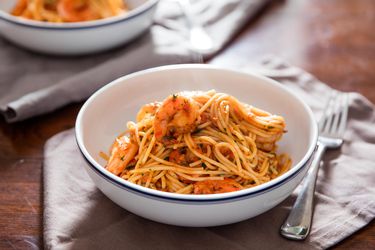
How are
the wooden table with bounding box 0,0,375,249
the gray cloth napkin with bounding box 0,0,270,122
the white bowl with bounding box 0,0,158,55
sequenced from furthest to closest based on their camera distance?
the white bowl with bounding box 0,0,158,55 < the gray cloth napkin with bounding box 0,0,270,122 < the wooden table with bounding box 0,0,375,249

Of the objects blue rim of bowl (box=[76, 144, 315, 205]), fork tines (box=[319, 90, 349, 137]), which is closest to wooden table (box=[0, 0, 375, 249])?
fork tines (box=[319, 90, 349, 137])

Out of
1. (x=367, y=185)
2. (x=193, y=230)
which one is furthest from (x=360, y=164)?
(x=193, y=230)

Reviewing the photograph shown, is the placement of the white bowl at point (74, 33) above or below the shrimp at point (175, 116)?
below

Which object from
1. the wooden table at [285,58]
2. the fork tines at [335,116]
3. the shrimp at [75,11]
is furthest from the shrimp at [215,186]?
the shrimp at [75,11]

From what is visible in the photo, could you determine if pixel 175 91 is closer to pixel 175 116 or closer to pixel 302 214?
pixel 175 116

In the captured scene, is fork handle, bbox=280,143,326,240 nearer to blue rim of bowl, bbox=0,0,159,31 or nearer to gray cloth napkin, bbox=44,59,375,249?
gray cloth napkin, bbox=44,59,375,249

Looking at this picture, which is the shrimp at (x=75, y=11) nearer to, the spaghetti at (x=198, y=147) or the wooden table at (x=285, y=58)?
the wooden table at (x=285, y=58)
